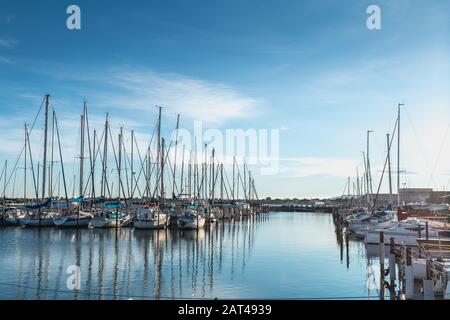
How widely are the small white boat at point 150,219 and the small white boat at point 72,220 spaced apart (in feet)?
20.4

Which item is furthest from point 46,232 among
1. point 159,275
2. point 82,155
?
point 159,275

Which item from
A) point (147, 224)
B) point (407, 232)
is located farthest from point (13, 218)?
point (407, 232)

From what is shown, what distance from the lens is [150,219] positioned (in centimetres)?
5231

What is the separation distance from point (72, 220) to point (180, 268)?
30101 mm

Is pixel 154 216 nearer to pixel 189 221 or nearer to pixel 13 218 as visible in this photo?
pixel 189 221

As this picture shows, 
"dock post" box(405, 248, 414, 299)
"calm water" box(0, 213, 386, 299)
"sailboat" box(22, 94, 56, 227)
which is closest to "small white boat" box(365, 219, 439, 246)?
"calm water" box(0, 213, 386, 299)

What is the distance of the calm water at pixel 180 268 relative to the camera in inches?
810

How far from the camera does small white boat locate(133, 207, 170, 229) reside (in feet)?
171

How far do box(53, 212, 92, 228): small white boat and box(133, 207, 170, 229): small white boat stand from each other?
6.21 metres

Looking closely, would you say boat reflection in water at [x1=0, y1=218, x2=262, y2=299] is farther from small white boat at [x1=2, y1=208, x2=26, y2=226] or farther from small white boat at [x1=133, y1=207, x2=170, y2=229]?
small white boat at [x1=2, y1=208, x2=26, y2=226]

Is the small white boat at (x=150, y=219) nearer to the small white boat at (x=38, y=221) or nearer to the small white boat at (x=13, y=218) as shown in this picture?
the small white boat at (x=38, y=221)

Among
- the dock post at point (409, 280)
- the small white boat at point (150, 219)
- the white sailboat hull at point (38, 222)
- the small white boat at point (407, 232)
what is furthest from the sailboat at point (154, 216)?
the dock post at point (409, 280)

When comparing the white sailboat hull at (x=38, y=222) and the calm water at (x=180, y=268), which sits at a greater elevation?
the white sailboat hull at (x=38, y=222)
